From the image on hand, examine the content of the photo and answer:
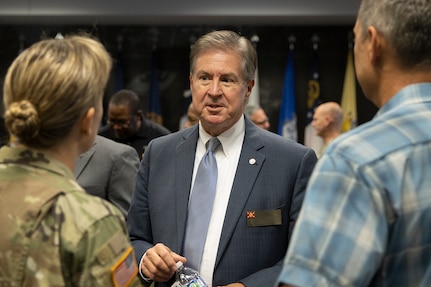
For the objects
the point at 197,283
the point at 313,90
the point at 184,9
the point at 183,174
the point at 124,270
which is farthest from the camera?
the point at 313,90

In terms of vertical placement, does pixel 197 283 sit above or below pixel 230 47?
below

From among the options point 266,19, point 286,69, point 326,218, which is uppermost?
point 326,218

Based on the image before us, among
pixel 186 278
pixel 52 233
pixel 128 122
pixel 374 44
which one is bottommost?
pixel 128 122

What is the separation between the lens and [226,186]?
2318mm

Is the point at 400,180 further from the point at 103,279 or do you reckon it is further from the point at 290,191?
the point at 290,191

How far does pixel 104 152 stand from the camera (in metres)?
3.52

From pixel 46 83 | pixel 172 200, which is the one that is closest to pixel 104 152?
pixel 172 200

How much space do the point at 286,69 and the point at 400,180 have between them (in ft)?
24.0

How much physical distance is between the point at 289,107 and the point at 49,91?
7100 mm

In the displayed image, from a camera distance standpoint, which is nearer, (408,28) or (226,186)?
(408,28)

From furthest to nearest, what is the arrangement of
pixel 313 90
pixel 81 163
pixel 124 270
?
pixel 313 90 → pixel 81 163 → pixel 124 270

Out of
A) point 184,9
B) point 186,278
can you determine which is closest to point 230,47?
point 186,278

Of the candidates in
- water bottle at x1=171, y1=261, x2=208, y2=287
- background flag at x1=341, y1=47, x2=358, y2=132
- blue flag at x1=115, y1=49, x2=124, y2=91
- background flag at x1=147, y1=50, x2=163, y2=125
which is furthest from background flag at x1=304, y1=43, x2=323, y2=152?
water bottle at x1=171, y1=261, x2=208, y2=287

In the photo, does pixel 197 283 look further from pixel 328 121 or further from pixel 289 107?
pixel 289 107
